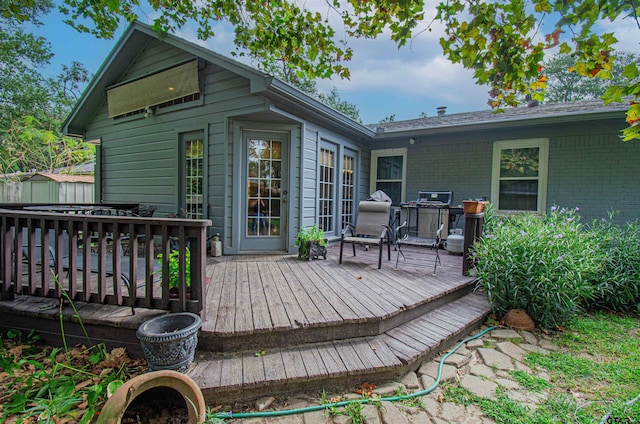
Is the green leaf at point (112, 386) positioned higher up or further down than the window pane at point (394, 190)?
further down

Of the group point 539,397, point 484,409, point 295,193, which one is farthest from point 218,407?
point 295,193

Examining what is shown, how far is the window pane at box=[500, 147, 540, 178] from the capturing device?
5.93 meters

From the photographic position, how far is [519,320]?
3020 millimetres

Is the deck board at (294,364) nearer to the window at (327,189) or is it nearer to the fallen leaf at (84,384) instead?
the fallen leaf at (84,384)

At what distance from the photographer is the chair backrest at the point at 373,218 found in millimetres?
4867

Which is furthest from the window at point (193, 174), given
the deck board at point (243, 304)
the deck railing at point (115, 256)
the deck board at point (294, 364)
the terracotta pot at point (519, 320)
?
the terracotta pot at point (519, 320)

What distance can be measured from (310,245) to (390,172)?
3642 millimetres

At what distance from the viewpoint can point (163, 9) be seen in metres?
4.85

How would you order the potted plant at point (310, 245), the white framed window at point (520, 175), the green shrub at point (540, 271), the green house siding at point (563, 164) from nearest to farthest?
the green shrub at point (540, 271)
the potted plant at point (310, 245)
the green house siding at point (563, 164)
the white framed window at point (520, 175)

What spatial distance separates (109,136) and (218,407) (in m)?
7.25

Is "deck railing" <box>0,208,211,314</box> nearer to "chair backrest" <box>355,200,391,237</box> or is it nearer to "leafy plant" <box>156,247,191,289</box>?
"leafy plant" <box>156,247,191,289</box>

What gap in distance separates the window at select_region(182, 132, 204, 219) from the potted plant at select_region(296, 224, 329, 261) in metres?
1.96

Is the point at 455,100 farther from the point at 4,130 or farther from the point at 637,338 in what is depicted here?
the point at 4,130

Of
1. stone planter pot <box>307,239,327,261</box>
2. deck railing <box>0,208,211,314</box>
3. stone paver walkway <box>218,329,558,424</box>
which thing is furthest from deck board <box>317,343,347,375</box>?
stone planter pot <box>307,239,327,261</box>
